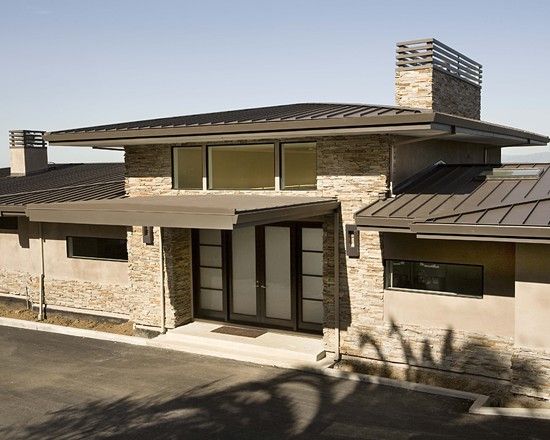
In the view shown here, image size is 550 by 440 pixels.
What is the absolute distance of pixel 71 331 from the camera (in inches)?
591

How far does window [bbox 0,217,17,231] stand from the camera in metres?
17.7

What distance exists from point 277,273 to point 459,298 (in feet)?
14.0

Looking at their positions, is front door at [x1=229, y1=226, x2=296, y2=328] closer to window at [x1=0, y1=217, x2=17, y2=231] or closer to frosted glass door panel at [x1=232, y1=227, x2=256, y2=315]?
frosted glass door panel at [x1=232, y1=227, x2=256, y2=315]

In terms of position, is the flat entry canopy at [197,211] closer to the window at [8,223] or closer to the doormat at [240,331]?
the doormat at [240,331]

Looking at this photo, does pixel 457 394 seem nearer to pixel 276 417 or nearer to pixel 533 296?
pixel 533 296

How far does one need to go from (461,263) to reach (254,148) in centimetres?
511

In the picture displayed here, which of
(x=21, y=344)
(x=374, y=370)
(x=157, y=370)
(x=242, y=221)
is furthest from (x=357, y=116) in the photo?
(x=21, y=344)

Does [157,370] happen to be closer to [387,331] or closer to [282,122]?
[387,331]

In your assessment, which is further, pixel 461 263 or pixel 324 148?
pixel 324 148

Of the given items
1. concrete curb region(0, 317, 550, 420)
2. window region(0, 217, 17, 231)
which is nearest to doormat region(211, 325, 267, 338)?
concrete curb region(0, 317, 550, 420)

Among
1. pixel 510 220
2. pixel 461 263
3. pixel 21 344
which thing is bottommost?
pixel 21 344

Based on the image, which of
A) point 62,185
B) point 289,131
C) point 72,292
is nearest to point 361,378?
point 289,131

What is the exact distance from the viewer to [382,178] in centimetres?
1205

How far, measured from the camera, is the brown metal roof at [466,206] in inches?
390
